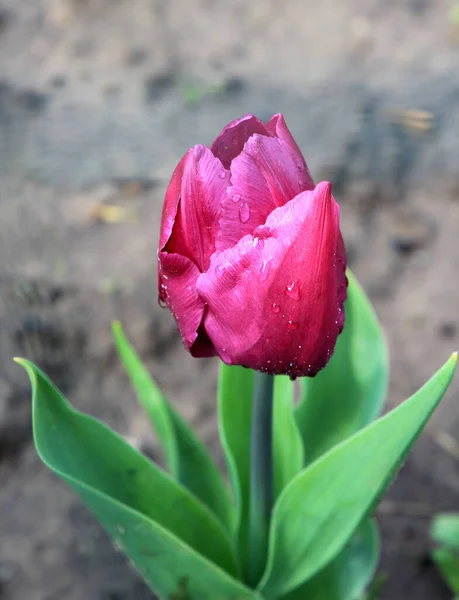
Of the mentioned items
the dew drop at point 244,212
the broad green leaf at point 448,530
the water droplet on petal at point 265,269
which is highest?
the dew drop at point 244,212

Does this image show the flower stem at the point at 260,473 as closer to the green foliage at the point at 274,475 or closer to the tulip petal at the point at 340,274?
the green foliage at the point at 274,475

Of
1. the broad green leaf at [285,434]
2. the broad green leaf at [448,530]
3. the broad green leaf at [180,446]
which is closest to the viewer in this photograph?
the broad green leaf at [285,434]

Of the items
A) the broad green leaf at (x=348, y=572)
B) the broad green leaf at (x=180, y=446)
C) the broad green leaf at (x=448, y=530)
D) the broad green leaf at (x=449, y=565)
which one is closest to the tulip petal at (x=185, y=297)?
the broad green leaf at (x=180, y=446)

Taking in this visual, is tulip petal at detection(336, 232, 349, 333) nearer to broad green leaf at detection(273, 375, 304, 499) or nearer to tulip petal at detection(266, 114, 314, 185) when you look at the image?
tulip petal at detection(266, 114, 314, 185)

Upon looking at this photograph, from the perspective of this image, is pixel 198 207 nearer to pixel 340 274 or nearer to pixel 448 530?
pixel 340 274

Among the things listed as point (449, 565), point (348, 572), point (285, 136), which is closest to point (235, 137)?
point (285, 136)

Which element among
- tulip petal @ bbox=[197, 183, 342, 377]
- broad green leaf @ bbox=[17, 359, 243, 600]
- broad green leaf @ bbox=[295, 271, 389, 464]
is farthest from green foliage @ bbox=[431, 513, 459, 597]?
tulip petal @ bbox=[197, 183, 342, 377]
